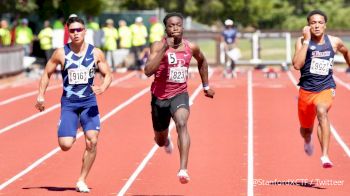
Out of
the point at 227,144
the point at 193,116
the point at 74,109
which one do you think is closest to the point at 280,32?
the point at 193,116

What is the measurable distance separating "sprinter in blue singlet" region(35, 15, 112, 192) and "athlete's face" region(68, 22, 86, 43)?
45 millimetres

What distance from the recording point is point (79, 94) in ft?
36.8

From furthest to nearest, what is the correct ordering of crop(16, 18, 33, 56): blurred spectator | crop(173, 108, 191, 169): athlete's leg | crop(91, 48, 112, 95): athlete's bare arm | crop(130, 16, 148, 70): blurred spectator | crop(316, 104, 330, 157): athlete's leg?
crop(130, 16, 148, 70): blurred spectator → crop(16, 18, 33, 56): blurred spectator → crop(316, 104, 330, 157): athlete's leg → crop(91, 48, 112, 95): athlete's bare arm → crop(173, 108, 191, 169): athlete's leg

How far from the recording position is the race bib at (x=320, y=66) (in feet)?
→ 39.7

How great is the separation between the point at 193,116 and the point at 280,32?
18.4 meters

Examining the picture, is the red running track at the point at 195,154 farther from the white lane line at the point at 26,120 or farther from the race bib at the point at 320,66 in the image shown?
the race bib at the point at 320,66

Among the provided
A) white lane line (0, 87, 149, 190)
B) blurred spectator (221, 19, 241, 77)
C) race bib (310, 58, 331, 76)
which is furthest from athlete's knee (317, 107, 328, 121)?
blurred spectator (221, 19, 241, 77)

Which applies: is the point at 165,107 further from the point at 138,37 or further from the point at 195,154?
the point at 138,37

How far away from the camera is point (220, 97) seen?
82.9ft

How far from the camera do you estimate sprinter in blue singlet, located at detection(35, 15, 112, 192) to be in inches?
439

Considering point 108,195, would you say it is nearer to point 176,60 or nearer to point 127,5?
point 176,60

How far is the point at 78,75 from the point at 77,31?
1.55ft

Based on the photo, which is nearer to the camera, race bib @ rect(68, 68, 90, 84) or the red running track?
race bib @ rect(68, 68, 90, 84)

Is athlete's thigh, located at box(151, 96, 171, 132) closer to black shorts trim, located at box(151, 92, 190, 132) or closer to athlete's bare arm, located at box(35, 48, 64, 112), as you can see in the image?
black shorts trim, located at box(151, 92, 190, 132)
